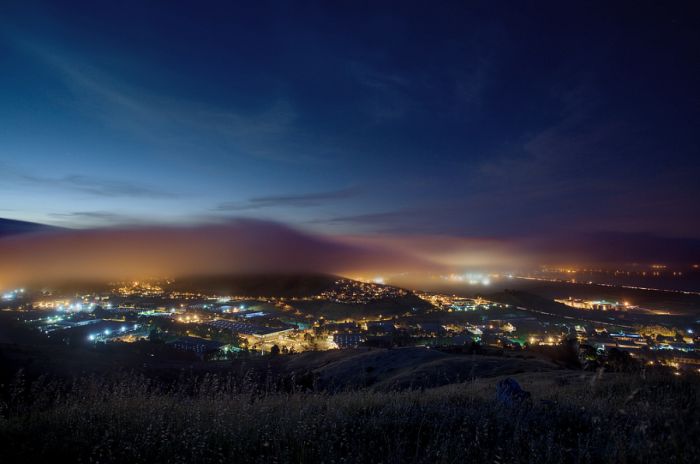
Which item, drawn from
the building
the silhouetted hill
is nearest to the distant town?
the building

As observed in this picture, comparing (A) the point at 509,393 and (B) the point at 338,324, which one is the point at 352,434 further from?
(B) the point at 338,324

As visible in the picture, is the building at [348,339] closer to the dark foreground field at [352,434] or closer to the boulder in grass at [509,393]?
the boulder in grass at [509,393]

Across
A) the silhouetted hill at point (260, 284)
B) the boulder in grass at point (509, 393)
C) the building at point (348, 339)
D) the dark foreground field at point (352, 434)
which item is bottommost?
the building at point (348, 339)

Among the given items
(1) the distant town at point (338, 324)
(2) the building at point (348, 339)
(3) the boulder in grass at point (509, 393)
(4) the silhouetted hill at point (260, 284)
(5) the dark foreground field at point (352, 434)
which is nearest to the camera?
(5) the dark foreground field at point (352, 434)

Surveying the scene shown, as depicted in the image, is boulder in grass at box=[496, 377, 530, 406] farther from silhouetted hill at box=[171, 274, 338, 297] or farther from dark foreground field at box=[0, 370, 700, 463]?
silhouetted hill at box=[171, 274, 338, 297]

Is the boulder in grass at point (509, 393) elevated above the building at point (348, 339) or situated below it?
above

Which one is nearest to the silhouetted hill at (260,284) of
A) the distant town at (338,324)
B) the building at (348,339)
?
the distant town at (338,324)

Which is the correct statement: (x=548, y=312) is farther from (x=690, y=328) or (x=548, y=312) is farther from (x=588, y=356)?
(x=588, y=356)

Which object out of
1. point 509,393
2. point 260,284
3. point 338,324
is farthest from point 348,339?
point 260,284

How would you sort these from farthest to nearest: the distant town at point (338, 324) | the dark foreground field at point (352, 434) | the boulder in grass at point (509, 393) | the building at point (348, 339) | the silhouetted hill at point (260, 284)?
the silhouetted hill at point (260, 284) → the building at point (348, 339) → the distant town at point (338, 324) → the boulder in grass at point (509, 393) → the dark foreground field at point (352, 434)

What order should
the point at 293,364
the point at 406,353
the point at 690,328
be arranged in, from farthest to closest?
the point at 690,328
the point at 293,364
the point at 406,353

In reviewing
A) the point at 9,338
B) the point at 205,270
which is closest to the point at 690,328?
the point at 9,338
